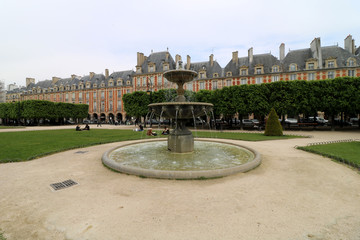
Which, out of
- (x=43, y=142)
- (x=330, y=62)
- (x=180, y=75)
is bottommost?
(x=43, y=142)

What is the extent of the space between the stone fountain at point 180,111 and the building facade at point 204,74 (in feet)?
40.2

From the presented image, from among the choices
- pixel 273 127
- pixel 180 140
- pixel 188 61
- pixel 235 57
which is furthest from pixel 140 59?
pixel 180 140

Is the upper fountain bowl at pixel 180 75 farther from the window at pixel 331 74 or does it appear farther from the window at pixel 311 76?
the window at pixel 331 74

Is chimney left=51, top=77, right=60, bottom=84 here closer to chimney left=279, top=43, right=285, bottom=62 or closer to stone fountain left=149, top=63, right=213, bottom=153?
stone fountain left=149, top=63, right=213, bottom=153

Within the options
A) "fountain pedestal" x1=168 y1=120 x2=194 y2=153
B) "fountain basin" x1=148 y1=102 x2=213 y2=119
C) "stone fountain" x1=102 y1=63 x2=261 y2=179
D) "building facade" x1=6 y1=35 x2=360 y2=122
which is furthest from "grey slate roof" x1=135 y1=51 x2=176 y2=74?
"fountain basin" x1=148 y1=102 x2=213 y2=119

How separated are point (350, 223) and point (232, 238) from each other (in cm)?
226

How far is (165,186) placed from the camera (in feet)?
15.3

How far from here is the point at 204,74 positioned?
141ft

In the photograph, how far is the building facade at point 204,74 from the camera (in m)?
34.6

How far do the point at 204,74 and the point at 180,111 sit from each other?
37.4 meters

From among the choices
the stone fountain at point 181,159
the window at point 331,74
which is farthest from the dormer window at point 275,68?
the stone fountain at point 181,159

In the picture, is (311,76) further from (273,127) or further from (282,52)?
(273,127)

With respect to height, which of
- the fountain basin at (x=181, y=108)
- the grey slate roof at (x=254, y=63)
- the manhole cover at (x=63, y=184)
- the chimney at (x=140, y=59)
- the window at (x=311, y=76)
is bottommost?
the manhole cover at (x=63, y=184)

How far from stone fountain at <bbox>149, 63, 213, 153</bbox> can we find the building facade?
482 inches
